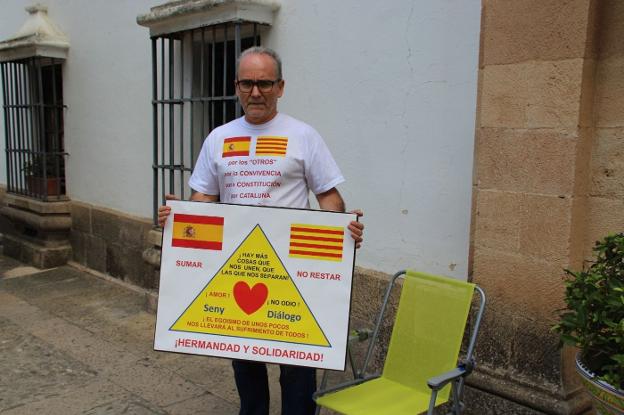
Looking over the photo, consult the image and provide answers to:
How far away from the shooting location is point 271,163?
2.53 meters

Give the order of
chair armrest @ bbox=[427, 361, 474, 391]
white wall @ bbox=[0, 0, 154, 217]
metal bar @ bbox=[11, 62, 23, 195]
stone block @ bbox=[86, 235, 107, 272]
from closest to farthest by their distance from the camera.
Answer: chair armrest @ bbox=[427, 361, 474, 391]
white wall @ bbox=[0, 0, 154, 217]
stone block @ bbox=[86, 235, 107, 272]
metal bar @ bbox=[11, 62, 23, 195]

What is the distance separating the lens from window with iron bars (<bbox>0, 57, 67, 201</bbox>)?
23.5ft

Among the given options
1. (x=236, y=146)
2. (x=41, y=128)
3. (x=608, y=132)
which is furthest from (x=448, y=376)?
(x=41, y=128)

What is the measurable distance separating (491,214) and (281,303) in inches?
48.2

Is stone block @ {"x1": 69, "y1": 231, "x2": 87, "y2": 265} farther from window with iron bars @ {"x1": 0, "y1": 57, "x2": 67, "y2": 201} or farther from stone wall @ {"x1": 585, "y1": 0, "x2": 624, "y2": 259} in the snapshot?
stone wall @ {"x1": 585, "y1": 0, "x2": 624, "y2": 259}

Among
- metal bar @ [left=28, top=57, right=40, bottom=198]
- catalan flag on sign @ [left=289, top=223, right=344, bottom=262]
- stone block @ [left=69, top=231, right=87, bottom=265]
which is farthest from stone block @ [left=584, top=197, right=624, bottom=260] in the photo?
metal bar @ [left=28, top=57, right=40, bottom=198]

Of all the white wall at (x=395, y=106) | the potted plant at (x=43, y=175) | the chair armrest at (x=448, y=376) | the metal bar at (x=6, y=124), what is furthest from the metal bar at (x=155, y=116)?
the chair armrest at (x=448, y=376)

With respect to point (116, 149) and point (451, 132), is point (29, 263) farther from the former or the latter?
point (451, 132)

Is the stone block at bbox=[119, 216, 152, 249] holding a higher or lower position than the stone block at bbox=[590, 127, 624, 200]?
lower

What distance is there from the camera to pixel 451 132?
11.5 ft

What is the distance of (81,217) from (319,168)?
507cm

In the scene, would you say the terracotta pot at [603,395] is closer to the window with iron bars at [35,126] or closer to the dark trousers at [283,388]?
the dark trousers at [283,388]

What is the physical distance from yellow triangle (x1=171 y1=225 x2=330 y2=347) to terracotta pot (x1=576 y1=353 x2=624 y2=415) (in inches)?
39.6

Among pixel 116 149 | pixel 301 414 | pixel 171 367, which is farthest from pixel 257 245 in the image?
pixel 116 149
